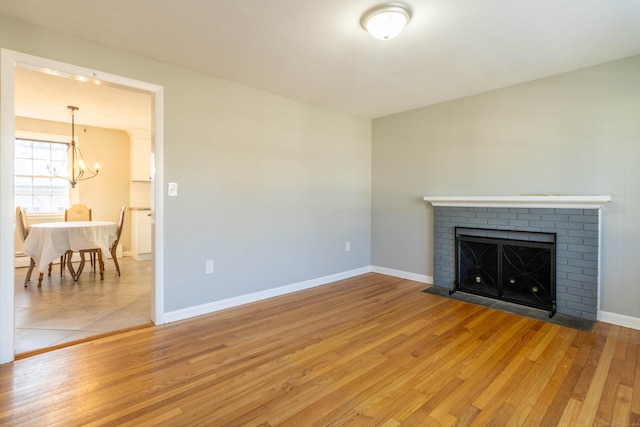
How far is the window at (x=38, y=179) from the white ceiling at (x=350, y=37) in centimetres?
419

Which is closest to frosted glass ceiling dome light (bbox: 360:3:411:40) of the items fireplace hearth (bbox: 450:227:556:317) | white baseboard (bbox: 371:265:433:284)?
fireplace hearth (bbox: 450:227:556:317)

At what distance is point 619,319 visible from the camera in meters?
2.70

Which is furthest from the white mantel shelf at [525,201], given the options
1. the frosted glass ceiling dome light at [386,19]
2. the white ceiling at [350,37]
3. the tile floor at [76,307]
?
the tile floor at [76,307]

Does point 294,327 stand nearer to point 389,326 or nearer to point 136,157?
point 389,326

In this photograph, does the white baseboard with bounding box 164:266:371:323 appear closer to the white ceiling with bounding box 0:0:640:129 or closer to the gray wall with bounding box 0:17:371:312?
the gray wall with bounding box 0:17:371:312

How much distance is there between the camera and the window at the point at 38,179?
511 centimetres

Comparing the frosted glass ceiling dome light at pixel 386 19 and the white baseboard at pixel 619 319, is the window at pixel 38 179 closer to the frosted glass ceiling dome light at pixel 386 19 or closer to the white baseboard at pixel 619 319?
the frosted glass ceiling dome light at pixel 386 19

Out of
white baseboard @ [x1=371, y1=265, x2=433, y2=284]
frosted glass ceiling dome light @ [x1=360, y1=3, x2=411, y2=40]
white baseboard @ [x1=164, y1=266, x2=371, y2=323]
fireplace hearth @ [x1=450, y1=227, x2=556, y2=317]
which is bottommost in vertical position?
white baseboard @ [x1=164, y1=266, x2=371, y2=323]

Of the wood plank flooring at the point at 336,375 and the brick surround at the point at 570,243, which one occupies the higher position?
the brick surround at the point at 570,243

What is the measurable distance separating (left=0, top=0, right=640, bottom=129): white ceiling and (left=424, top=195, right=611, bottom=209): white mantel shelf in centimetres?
118

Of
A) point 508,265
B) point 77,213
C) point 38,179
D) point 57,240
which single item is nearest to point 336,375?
point 508,265

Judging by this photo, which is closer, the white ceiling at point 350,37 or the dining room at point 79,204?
the white ceiling at point 350,37

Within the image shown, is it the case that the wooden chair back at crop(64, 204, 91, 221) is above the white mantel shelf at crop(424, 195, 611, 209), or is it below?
below

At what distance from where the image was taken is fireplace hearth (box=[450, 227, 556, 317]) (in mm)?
3064
